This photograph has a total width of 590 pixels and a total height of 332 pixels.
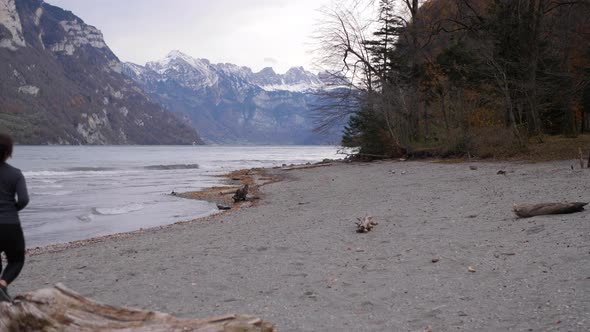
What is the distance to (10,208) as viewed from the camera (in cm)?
499

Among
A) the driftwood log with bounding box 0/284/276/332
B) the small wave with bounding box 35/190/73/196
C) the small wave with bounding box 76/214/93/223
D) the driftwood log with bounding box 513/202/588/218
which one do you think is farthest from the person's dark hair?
the small wave with bounding box 35/190/73/196

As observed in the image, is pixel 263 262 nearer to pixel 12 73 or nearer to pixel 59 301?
pixel 59 301

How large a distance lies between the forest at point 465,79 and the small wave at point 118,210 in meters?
16.2

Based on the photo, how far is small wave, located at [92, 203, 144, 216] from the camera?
18.5 metres

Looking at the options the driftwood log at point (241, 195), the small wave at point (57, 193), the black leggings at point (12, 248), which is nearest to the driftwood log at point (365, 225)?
the black leggings at point (12, 248)

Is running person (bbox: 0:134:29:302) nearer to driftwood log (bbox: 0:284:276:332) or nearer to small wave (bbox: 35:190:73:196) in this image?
driftwood log (bbox: 0:284:276:332)

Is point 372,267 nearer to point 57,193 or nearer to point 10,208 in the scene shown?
point 10,208

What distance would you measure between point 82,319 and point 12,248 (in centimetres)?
213

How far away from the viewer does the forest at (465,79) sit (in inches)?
890

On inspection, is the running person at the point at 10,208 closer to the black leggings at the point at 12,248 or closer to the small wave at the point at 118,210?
the black leggings at the point at 12,248

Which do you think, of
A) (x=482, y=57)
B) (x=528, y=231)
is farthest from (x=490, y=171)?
(x=528, y=231)

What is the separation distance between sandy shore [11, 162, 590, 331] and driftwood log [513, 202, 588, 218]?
22cm

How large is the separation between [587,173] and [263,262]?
33.3ft

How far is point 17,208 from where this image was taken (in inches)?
199
